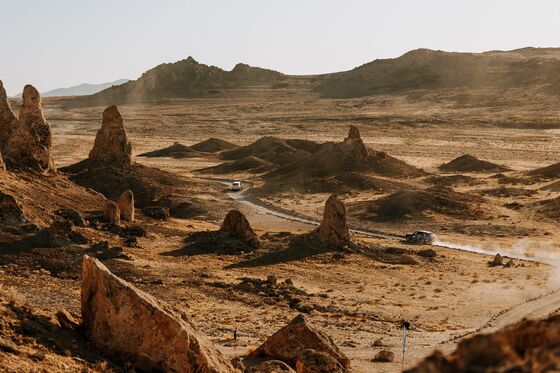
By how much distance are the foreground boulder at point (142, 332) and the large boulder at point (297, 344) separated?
151 inches

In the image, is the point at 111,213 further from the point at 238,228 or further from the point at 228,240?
the point at 238,228

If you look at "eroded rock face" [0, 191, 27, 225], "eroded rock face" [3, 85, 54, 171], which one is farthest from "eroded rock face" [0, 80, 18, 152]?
"eroded rock face" [0, 191, 27, 225]

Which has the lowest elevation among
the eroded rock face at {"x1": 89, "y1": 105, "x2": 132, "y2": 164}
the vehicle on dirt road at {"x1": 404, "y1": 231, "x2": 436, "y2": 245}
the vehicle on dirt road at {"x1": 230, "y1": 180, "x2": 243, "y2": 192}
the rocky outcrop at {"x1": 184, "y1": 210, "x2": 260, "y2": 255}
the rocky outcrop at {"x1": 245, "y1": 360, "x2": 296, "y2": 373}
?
the vehicle on dirt road at {"x1": 404, "y1": 231, "x2": 436, "y2": 245}

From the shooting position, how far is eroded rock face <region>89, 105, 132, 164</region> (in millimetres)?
58406

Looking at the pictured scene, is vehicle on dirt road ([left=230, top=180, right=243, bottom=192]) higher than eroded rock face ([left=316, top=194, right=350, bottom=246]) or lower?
lower

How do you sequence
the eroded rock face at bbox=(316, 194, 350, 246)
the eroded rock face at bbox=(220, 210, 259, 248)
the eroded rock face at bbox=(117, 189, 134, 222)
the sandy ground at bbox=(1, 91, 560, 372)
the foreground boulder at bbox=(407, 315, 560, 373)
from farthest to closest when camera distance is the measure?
the eroded rock face at bbox=(117, 189, 134, 222) → the eroded rock face at bbox=(316, 194, 350, 246) → the eroded rock face at bbox=(220, 210, 259, 248) → the sandy ground at bbox=(1, 91, 560, 372) → the foreground boulder at bbox=(407, 315, 560, 373)

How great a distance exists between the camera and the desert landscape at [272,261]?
15508mm

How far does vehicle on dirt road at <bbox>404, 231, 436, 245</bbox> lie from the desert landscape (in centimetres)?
30

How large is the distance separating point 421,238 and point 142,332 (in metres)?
35.8

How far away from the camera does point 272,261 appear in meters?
39.4

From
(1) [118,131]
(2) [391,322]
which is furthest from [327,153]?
(2) [391,322]

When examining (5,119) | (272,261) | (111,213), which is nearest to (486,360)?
(272,261)

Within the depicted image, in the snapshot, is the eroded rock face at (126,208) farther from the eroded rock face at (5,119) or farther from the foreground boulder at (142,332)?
the foreground boulder at (142,332)

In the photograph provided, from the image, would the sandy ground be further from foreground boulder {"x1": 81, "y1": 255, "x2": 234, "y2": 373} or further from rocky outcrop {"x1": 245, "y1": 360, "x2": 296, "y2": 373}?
foreground boulder {"x1": 81, "y1": 255, "x2": 234, "y2": 373}
